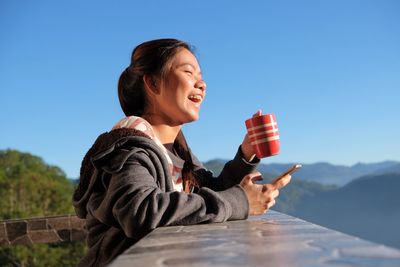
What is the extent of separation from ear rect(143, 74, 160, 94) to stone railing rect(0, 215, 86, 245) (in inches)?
206

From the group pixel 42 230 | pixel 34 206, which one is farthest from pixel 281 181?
pixel 34 206

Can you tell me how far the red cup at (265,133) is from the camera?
1.90 m

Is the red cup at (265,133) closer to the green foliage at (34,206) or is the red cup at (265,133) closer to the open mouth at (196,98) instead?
the open mouth at (196,98)

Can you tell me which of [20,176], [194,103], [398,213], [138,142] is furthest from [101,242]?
[398,213]

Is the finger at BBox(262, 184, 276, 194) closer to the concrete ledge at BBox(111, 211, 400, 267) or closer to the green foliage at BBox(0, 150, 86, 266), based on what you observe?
the concrete ledge at BBox(111, 211, 400, 267)

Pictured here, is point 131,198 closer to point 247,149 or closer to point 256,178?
point 256,178

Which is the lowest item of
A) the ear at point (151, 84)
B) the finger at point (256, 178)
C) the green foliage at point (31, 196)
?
the green foliage at point (31, 196)

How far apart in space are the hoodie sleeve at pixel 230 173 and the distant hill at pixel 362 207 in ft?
531

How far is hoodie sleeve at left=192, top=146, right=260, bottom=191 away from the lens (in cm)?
221

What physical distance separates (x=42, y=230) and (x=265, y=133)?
596cm

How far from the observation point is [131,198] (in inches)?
56.1

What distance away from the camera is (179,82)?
1999 mm

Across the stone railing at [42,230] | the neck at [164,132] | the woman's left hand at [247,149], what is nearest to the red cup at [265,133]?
the woman's left hand at [247,149]

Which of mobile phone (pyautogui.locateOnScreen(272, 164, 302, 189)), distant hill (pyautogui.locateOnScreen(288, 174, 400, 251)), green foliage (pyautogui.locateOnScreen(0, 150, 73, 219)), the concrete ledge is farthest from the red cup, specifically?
distant hill (pyautogui.locateOnScreen(288, 174, 400, 251))
